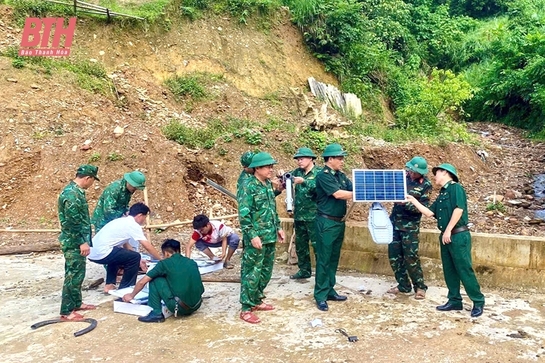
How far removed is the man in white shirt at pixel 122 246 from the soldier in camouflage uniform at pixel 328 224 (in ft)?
6.19

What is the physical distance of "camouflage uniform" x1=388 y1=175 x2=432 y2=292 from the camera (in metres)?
5.25

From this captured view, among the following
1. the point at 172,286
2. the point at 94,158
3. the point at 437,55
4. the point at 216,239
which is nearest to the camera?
the point at 172,286

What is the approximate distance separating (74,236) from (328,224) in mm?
2678

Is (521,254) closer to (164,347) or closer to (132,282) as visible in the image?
(164,347)

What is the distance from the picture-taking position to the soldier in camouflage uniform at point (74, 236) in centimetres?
504

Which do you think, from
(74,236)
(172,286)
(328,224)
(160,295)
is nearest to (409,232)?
(328,224)

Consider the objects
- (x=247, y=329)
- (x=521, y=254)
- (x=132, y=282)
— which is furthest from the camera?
(x=132, y=282)

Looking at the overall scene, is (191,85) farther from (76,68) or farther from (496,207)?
(496,207)

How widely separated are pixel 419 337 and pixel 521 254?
195 centimetres

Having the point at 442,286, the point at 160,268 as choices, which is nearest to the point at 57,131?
the point at 160,268

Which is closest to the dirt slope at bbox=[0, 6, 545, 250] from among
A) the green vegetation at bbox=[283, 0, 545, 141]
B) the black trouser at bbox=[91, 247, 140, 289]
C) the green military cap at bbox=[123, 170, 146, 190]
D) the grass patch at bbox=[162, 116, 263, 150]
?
the grass patch at bbox=[162, 116, 263, 150]

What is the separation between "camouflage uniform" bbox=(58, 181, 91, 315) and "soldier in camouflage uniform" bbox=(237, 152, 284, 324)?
167 cm

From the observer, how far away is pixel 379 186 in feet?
16.2

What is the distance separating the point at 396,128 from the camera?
15.2 metres
